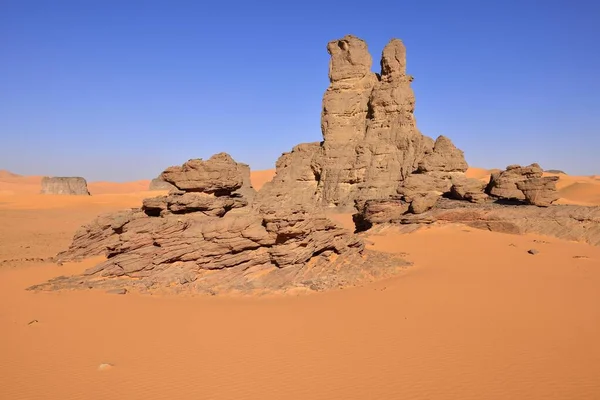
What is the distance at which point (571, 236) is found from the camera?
53.4 feet

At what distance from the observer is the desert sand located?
5.55 metres

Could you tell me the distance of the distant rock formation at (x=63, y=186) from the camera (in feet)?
167

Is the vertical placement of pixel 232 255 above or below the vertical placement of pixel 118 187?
below

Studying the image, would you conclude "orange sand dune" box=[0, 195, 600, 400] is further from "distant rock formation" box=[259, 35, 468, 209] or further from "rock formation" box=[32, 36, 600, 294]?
"distant rock formation" box=[259, 35, 468, 209]

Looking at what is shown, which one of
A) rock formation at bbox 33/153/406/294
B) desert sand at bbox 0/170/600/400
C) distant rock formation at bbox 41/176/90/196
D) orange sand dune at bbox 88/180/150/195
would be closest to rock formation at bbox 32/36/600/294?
rock formation at bbox 33/153/406/294

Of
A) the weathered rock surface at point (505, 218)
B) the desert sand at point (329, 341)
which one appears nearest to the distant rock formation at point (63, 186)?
the desert sand at point (329, 341)

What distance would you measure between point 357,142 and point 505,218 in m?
19.6

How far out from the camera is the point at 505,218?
17328 mm

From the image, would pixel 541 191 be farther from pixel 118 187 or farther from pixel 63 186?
pixel 118 187

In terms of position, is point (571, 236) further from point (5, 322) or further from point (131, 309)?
Result: point (5, 322)

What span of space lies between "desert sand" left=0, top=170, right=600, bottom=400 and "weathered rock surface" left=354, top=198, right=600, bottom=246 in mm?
4818

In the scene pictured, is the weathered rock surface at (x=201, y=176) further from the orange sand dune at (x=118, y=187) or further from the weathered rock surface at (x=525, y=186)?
the orange sand dune at (x=118, y=187)

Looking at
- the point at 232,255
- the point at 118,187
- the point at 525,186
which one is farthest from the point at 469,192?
the point at 118,187

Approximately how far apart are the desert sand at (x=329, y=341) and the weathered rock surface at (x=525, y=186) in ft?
22.9
